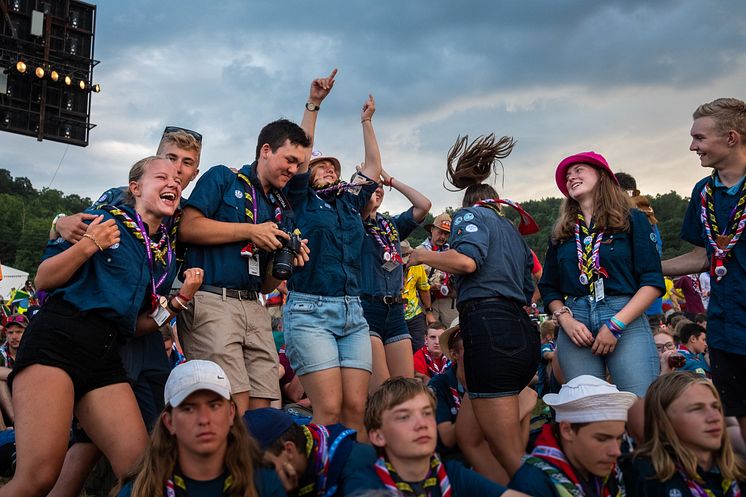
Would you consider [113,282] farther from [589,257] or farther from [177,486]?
[589,257]

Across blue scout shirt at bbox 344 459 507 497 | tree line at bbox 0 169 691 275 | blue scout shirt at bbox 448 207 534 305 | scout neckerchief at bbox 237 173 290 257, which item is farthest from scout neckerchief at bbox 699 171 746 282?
tree line at bbox 0 169 691 275

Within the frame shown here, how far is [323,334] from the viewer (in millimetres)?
4129

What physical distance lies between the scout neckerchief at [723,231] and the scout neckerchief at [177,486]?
267 centimetres

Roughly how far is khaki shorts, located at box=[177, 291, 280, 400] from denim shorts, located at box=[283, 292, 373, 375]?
0.19m

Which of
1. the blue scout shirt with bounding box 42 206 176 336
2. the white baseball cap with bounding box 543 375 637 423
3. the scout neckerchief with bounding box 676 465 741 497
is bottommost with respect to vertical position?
the scout neckerchief with bounding box 676 465 741 497

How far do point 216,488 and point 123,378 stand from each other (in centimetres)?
74

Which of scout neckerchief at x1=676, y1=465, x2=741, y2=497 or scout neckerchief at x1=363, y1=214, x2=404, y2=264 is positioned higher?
scout neckerchief at x1=363, y1=214, x2=404, y2=264

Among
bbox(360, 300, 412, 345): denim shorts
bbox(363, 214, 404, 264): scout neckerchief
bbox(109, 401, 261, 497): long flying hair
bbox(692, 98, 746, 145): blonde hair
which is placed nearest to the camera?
bbox(109, 401, 261, 497): long flying hair

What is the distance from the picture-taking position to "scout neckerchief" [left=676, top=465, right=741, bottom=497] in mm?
3176

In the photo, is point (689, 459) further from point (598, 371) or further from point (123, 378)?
point (123, 378)

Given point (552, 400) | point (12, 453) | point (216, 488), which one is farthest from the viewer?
point (12, 453)

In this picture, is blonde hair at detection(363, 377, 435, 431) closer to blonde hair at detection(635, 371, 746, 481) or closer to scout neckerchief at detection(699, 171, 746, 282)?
blonde hair at detection(635, 371, 746, 481)

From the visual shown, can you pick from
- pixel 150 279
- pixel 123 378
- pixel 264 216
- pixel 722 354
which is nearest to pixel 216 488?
pixel 123 378

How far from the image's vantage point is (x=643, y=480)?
323 cm
